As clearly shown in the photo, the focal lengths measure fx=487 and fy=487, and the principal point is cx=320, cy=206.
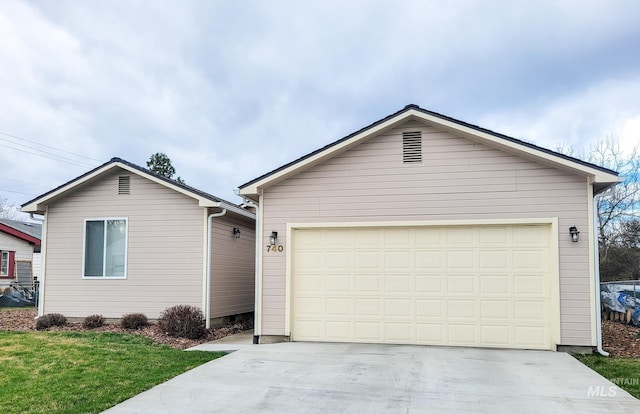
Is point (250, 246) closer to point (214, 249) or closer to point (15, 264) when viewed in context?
point (214, 249)

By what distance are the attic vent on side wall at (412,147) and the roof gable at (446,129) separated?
11.7 inches

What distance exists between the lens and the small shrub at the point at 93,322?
11.4 metres

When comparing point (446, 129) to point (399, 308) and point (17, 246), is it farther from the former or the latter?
point (17, 246)

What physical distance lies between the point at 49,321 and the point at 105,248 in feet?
6.88

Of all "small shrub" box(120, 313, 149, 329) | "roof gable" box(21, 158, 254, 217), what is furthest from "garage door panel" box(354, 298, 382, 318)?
"small shrub" box(120, 313, 149, 329)

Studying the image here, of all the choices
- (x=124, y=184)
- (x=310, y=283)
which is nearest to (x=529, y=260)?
(x=310, y=283)

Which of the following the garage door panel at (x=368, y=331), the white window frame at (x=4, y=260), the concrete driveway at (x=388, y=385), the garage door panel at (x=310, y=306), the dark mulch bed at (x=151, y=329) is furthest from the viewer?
the white window frame at (x=4, y=260)

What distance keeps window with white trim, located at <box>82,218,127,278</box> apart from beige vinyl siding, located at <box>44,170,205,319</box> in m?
0.14

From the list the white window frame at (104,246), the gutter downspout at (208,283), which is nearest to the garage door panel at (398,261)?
the gutter downspout at (208,283)

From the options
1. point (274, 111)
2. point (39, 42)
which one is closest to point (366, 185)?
point (39, 42)

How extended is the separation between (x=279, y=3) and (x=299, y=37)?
2.32 metres

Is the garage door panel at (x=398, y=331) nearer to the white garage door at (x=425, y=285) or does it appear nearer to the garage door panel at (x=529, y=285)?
the white garage door at (x=425, y=285)

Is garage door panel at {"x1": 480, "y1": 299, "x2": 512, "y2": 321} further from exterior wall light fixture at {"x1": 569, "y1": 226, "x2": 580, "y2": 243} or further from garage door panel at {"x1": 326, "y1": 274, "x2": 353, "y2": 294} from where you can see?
garage door panel at {"x1": 326, "y1": 274, "x2": 353, "y2": 294}

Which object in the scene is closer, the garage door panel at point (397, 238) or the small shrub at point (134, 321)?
the garage door panel at point (397, 238)
